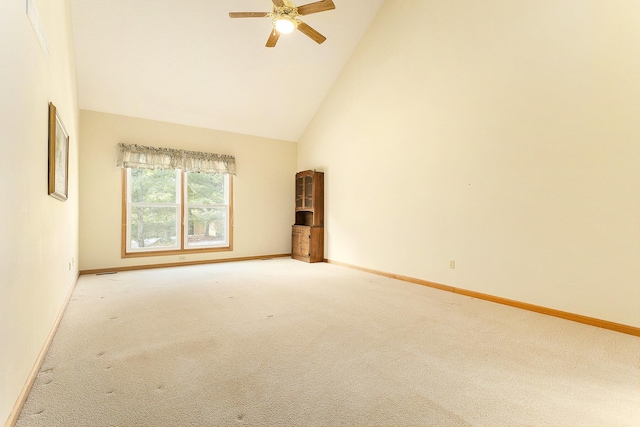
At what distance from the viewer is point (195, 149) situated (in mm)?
6098

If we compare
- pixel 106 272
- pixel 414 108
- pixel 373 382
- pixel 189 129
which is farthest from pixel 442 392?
pixel 189 129

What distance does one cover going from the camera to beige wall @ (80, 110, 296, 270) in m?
5.16

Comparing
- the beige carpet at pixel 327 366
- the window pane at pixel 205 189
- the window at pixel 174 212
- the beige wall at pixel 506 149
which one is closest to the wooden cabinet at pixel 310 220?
the beige wall at pixel 506 149

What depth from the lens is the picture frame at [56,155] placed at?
90.1 inches

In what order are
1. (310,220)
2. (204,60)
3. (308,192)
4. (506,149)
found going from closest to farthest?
(506,149), (204,60), (308,192), (310,220)

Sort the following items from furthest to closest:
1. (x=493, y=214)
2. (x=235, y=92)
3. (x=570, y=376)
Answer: (x=235, y=92)
(x=493, y=214)
(x=570, y=376)

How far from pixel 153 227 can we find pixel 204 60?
3.08 metres

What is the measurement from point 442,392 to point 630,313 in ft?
7.20

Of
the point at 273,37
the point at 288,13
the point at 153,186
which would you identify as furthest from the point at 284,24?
the point at 153,186

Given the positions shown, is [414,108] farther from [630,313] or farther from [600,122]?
[630,313]

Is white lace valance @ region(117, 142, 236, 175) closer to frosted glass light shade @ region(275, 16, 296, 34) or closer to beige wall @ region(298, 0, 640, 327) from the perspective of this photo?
beige wall @ region(298, 0, 640, 327)

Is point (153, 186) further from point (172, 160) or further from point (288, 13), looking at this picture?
point (288, 13)

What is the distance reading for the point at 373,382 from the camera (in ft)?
6.05

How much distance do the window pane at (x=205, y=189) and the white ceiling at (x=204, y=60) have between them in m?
1.03
